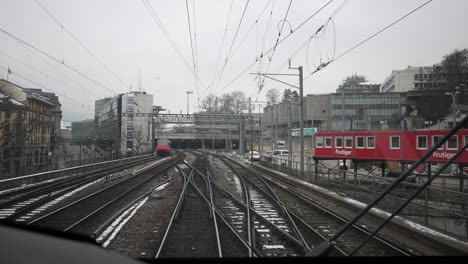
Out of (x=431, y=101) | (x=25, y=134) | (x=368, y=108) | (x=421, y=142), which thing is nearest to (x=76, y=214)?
(x=25, y=134)

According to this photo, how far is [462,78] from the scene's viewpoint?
23.2 meters

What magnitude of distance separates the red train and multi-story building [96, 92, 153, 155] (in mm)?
23998

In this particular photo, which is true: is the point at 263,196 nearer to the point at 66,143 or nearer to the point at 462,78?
the point at 462,78

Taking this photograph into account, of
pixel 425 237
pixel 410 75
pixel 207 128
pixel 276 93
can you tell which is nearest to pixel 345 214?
pixel 425 237

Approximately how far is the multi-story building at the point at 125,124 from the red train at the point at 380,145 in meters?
24.0

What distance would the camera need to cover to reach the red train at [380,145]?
18266 millimetres

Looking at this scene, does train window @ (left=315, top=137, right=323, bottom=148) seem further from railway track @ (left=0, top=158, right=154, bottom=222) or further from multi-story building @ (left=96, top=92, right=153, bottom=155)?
multi-story building @ (left=96, top=92, right=153, bottom=155)

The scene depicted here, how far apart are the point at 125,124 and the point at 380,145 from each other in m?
57.3

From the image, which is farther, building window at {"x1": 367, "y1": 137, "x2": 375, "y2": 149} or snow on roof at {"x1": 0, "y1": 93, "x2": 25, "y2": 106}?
building window at {"x1": 367, "y1": 137, "x2": 375, "y2": 149}

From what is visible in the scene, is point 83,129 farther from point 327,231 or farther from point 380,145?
point 327,231

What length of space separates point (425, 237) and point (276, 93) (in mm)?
89259

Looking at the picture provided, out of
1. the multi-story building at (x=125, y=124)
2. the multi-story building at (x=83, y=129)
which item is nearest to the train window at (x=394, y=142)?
the multi-story building at (x=125, y=124)

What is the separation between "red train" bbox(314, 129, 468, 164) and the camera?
59.9ft

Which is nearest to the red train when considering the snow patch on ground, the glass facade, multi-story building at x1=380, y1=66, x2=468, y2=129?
multi-story building at x1=380, y1=66, x2=468, y2=129
